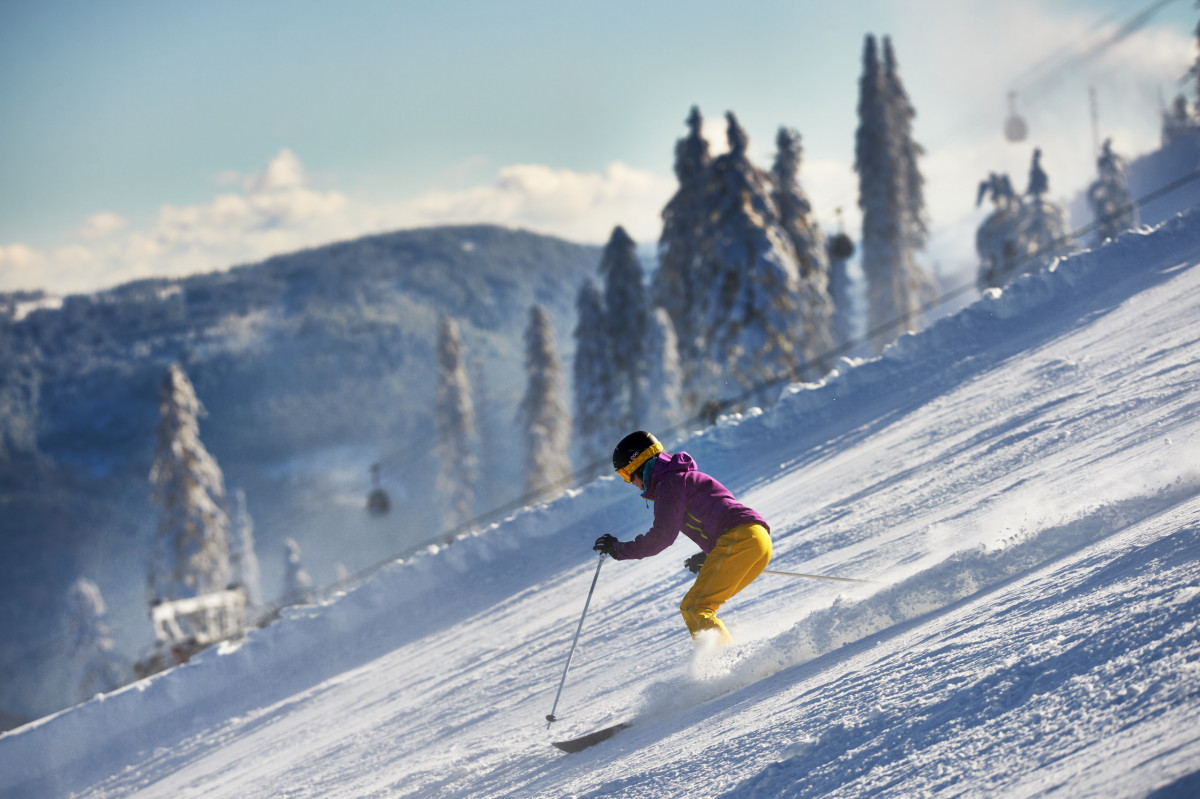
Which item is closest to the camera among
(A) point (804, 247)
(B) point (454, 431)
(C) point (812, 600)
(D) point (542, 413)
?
(C) point (812, 600)

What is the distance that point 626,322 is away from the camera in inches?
1206

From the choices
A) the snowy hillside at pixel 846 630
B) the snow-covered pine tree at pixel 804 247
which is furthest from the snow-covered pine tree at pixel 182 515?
the snowy hillside at pixel 846 630

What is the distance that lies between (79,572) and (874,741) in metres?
155

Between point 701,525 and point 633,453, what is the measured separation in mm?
580

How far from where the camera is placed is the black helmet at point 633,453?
517cm

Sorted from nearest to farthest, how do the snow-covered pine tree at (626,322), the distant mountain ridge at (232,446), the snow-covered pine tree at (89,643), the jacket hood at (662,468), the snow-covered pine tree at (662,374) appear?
1. the jacket hood at (662,468)
2. the snow-covered pine tree at (662,374)
3. the snow-covered pine tree at (626,322)
4. the snow-covered pine tree at (89,643)
5. the distant mountain ridge at (232,446)

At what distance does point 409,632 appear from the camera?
968 cm

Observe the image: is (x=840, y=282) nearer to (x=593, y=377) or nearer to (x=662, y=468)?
(x=593, y=377)

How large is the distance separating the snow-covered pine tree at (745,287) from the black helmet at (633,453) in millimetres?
17411

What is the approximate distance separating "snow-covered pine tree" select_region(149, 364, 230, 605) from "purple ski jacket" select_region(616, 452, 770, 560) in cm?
2995

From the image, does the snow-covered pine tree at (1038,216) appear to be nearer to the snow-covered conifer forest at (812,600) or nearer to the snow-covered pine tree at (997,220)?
the snow-covered pine tree at (997,220)

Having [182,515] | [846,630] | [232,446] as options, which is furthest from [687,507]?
[232,446]

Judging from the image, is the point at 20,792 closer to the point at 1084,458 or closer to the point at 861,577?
the point at 861,577

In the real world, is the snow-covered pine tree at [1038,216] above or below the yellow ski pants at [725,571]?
above
